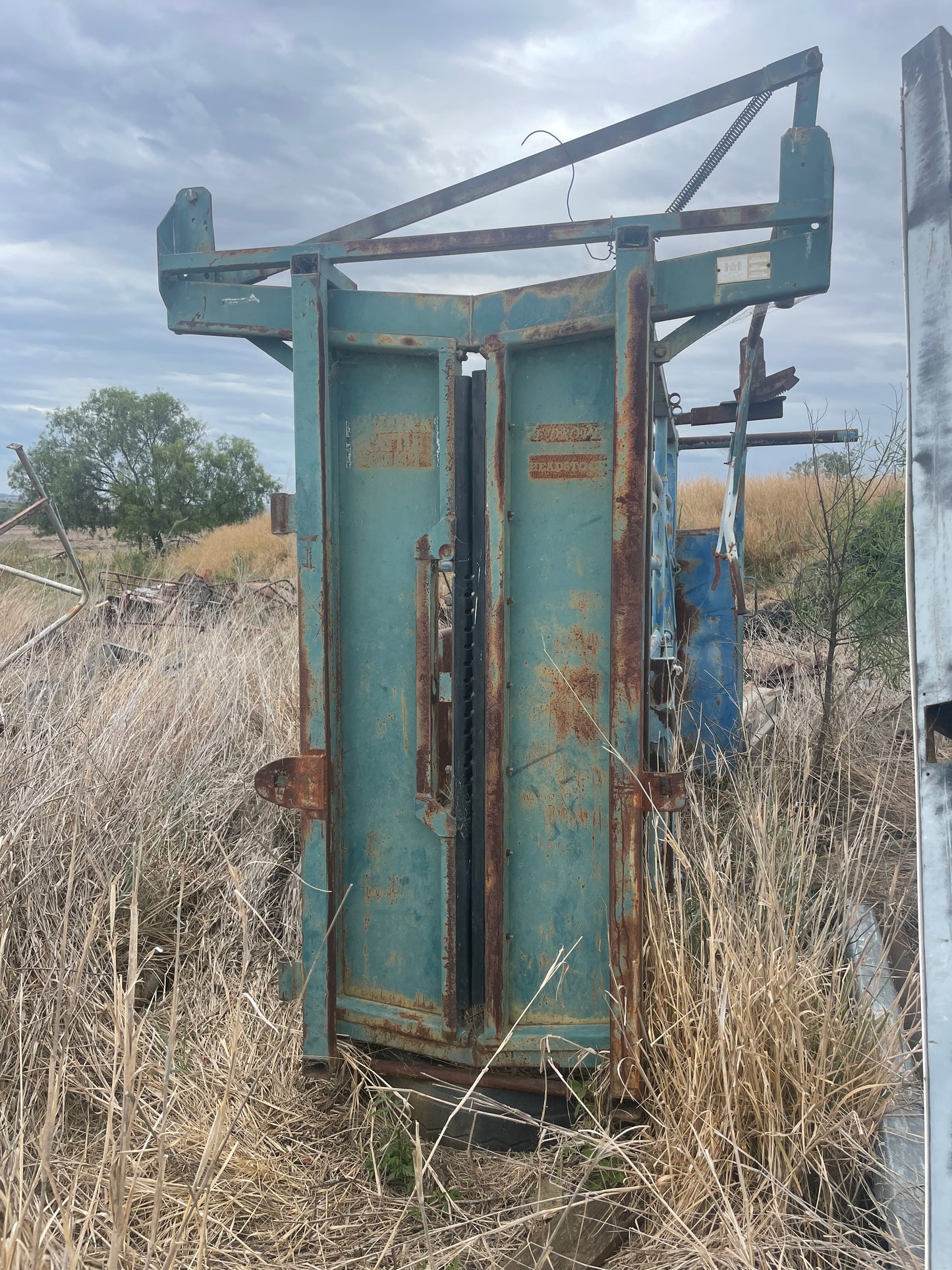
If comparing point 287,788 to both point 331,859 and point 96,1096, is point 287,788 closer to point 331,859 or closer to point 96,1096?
point 331,859

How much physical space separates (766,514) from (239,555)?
12332mm

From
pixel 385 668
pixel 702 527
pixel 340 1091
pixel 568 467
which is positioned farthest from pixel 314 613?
pixel 702 527

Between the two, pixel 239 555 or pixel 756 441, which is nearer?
pixel 756 441

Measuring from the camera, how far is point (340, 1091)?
9.06ft

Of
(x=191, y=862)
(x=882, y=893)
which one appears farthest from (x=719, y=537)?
(x=191, y=862)

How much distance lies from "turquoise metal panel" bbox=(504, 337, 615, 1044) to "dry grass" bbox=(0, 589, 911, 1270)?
261mm

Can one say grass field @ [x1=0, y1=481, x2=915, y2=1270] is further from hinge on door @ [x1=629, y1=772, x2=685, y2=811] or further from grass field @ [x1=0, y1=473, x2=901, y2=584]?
grass field @ [x1=0, y1=473, x2=901, y2=584]

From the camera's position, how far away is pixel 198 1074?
272cm

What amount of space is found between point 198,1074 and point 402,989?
28.4 inches

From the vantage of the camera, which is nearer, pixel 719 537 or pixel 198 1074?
pixel 198 1074

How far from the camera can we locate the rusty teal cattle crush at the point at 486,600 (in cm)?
243

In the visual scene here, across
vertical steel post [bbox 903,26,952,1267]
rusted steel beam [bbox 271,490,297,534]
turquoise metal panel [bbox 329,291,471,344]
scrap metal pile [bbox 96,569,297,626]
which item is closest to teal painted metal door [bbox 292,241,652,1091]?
turquoise metal panel [bbox 329,291,471,344]

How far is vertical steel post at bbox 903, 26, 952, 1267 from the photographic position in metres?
1.24

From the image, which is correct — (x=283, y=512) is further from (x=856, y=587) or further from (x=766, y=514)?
(x=766, y=514)
